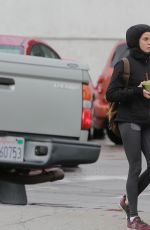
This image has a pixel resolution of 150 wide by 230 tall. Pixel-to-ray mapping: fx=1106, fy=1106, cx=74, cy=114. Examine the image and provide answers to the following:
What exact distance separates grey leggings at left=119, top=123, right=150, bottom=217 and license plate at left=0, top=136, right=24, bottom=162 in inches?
33.6

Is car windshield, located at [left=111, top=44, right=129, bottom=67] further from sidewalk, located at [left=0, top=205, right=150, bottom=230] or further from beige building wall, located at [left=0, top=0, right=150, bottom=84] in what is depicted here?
beige building wall, located at [left=0, top=0, right=150, bottom=84]

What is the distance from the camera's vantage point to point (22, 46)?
626 inches

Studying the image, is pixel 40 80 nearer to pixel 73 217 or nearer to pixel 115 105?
pixel 115 105

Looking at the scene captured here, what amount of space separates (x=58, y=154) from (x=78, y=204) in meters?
2.50

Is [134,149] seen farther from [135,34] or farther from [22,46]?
[22,46]

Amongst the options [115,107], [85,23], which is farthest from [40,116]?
[85,23]

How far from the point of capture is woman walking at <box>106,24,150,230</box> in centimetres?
859

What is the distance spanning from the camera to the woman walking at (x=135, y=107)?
8.59 metres

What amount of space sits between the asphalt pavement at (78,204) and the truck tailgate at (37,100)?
2.68ft

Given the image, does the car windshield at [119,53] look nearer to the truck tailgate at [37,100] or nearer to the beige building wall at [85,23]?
the truck tailgate at [37,100]

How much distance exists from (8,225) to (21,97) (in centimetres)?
108

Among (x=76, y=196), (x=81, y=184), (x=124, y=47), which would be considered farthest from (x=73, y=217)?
(x=124, y=47)

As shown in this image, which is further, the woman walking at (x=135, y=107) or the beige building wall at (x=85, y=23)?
the beige building wall at (x=85, y=23)

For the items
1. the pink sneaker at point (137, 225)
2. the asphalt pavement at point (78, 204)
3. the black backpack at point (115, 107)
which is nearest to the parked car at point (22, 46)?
the asphalt pavement at point (78, 204)
